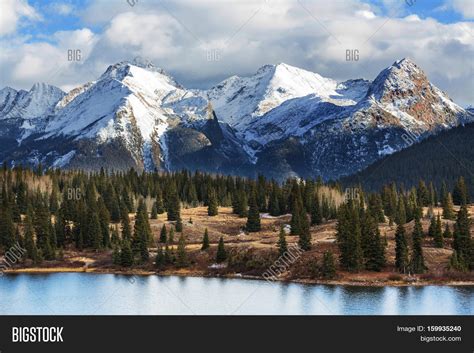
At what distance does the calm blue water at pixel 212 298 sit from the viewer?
335 ft

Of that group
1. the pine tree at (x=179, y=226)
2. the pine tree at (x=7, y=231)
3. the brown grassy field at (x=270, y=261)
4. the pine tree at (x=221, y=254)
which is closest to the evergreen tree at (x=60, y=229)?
the brown grassy field at (x=270, y=261)

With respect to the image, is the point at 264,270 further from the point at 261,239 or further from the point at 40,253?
the point at 40,253

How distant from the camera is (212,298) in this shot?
370 feet

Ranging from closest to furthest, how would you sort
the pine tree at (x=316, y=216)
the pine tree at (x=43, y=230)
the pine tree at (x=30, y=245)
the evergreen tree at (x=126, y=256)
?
the evergreen tree at (x=126, y=256)
the pine tree at (x=30, y=245)
the pine tree at (x=43, y=230)
the pine tree at (x=316, y=216)

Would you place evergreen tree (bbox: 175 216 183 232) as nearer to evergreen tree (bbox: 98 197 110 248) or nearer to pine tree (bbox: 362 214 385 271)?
evergreen tree (bbox: 98 197 110 248)

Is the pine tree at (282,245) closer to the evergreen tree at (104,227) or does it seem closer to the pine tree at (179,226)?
the evergreen tree at (104,227)

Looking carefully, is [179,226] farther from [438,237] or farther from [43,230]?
[438,237]

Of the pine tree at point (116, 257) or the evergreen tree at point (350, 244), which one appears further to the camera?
the pine tree at point (116, 257)

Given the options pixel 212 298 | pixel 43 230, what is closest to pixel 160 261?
pixel 43 230
